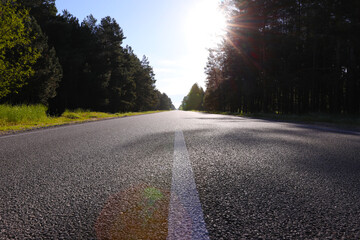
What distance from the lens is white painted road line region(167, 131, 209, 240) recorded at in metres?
1.29

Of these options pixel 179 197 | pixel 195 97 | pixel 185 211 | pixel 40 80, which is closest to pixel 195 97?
pixel 195 97

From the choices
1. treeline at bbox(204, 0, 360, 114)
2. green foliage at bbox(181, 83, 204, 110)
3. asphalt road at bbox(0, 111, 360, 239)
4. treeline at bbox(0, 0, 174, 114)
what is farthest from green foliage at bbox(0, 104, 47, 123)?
green foliage at bbox(181, 83, 204, 110)

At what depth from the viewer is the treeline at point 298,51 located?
1795 cm

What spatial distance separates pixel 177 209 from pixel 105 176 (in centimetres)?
122

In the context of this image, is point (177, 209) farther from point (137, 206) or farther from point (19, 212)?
point (19, 212)

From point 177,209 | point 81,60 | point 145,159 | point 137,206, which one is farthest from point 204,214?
point 81,60

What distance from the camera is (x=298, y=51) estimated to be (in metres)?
25.6

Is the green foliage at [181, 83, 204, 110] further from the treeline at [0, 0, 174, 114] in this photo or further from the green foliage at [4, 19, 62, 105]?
the green foliage at [4, 19, 62, 105]

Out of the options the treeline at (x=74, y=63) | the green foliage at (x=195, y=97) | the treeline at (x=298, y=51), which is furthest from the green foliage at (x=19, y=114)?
the green foliage at (x=195, y=97)

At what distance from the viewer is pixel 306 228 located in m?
1.37

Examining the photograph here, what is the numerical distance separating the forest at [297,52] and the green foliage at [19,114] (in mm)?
21277

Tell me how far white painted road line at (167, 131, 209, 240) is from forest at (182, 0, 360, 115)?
1974 centimetres

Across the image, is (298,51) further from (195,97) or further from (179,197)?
(195,97)

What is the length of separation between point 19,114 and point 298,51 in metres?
27.3
